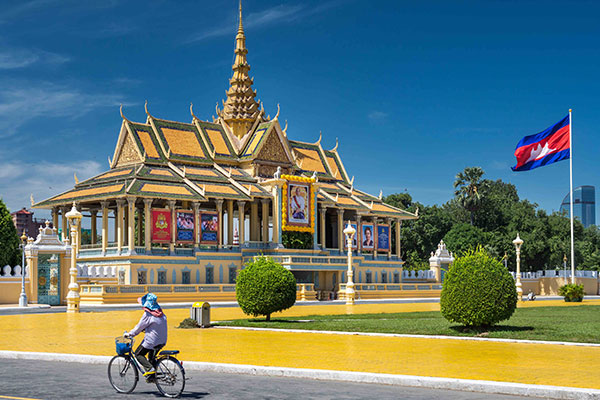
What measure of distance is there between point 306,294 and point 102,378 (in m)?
40.1

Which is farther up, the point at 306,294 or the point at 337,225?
the point at 337,225

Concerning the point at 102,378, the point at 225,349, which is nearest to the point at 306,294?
the point at 225,349

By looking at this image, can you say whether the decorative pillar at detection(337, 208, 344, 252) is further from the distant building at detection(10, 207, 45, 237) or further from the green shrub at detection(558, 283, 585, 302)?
the distant building at detection(10, 207, 45, 237)

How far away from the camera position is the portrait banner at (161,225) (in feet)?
183

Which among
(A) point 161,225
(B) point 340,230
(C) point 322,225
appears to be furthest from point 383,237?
(A) point 161,225

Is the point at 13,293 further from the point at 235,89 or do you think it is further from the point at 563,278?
the point at 563,278

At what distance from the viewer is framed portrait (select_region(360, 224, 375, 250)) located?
7044 cm

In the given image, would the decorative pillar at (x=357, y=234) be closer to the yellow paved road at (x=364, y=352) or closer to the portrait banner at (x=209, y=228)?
the portrait banner at (x=209, y=228)

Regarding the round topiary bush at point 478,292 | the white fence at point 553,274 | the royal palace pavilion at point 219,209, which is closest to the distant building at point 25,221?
the royal palace pavilion at point 219,209

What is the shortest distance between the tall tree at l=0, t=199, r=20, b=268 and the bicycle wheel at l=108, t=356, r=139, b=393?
50.5m

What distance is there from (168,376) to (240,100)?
200 feet

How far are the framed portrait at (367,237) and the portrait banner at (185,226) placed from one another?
18.2 metres

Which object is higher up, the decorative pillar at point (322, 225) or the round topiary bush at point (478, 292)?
the decorative pillar at point (322, 225)

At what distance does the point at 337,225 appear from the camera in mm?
72875
